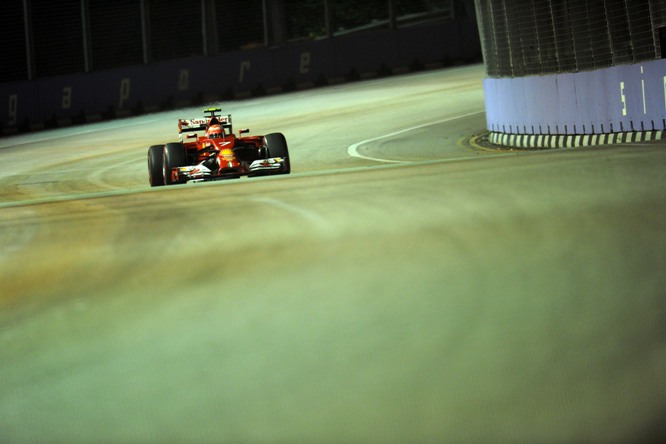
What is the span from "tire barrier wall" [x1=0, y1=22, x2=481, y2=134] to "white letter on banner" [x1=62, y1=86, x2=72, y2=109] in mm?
30

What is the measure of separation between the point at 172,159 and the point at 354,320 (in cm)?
1031

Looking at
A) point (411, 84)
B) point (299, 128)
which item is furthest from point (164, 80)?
point (299, 128)

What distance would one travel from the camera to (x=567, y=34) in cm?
1473

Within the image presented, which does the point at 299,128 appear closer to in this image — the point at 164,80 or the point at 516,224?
the point at 164,80

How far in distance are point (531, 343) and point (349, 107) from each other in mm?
23722

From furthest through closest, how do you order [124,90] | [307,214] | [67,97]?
[124,90] → [67,97] → [307,214]

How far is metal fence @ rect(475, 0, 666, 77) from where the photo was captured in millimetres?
13391

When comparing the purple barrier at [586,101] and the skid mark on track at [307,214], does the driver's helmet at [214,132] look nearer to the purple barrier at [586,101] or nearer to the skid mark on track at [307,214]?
the purple barrier at [586,101]

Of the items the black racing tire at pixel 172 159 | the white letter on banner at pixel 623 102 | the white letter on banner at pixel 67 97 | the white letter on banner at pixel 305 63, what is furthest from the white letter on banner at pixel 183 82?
the white letter on banner at pixel 623 102

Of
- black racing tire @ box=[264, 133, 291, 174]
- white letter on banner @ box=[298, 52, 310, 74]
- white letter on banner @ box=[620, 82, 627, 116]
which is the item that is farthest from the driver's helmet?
white letter on banner @ box=[298, 52, 310, 74]

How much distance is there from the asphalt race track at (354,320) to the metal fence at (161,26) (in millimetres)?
29341

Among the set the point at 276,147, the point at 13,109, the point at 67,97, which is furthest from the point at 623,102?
the point at 13,109

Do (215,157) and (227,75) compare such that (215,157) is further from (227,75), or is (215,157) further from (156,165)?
(227,75)

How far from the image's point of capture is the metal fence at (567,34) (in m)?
13.4
